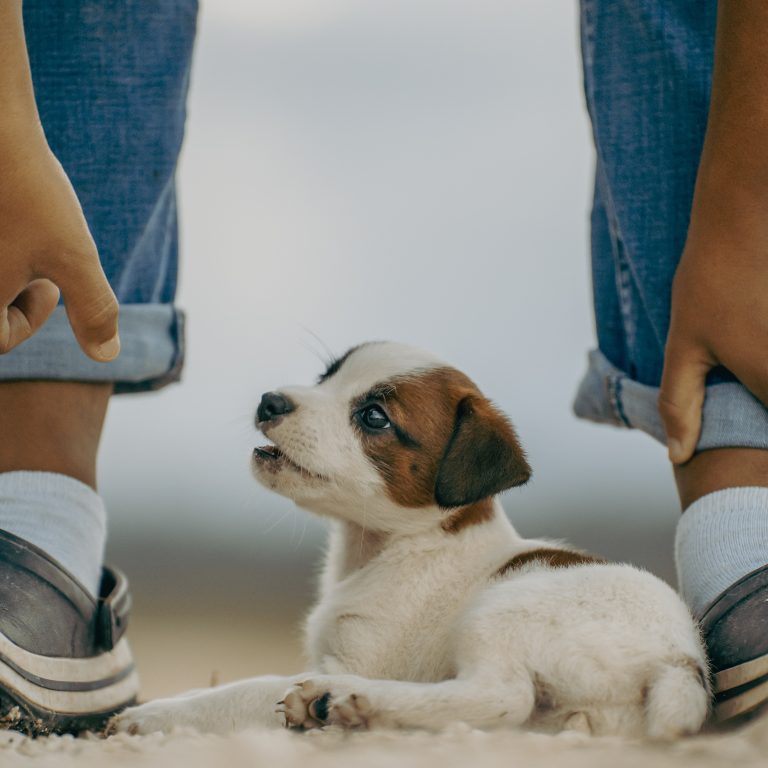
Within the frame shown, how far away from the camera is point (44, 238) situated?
1.58m

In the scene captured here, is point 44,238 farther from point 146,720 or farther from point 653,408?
point 653,408

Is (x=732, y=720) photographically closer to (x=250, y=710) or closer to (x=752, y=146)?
(x=250, y=710)

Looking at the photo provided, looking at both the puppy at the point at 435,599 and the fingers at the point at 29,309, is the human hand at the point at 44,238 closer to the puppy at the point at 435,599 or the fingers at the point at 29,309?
the fingers at the point at 29,309

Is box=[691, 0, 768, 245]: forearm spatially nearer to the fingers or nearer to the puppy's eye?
the puppy's eye

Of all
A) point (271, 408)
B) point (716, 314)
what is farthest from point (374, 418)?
point (716, 314)

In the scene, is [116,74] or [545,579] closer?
[545,579]

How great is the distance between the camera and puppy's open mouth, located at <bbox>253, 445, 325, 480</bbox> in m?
1.85

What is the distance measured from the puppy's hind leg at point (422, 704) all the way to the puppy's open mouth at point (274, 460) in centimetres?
46

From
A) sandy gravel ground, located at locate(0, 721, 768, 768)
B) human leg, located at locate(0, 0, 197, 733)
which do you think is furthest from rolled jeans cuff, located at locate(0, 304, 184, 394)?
sandy gravel ground, located at locate(0, 721, 768, 768)

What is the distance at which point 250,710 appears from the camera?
162cm

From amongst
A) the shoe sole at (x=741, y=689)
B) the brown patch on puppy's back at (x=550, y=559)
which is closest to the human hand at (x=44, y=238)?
the brown patch on puppy's back at (x=550, y=559)

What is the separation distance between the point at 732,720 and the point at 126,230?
1.41 meters

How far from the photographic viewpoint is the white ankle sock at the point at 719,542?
5.60 feet

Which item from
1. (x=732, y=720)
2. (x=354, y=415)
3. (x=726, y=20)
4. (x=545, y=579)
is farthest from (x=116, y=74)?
(x=732, y=720)
